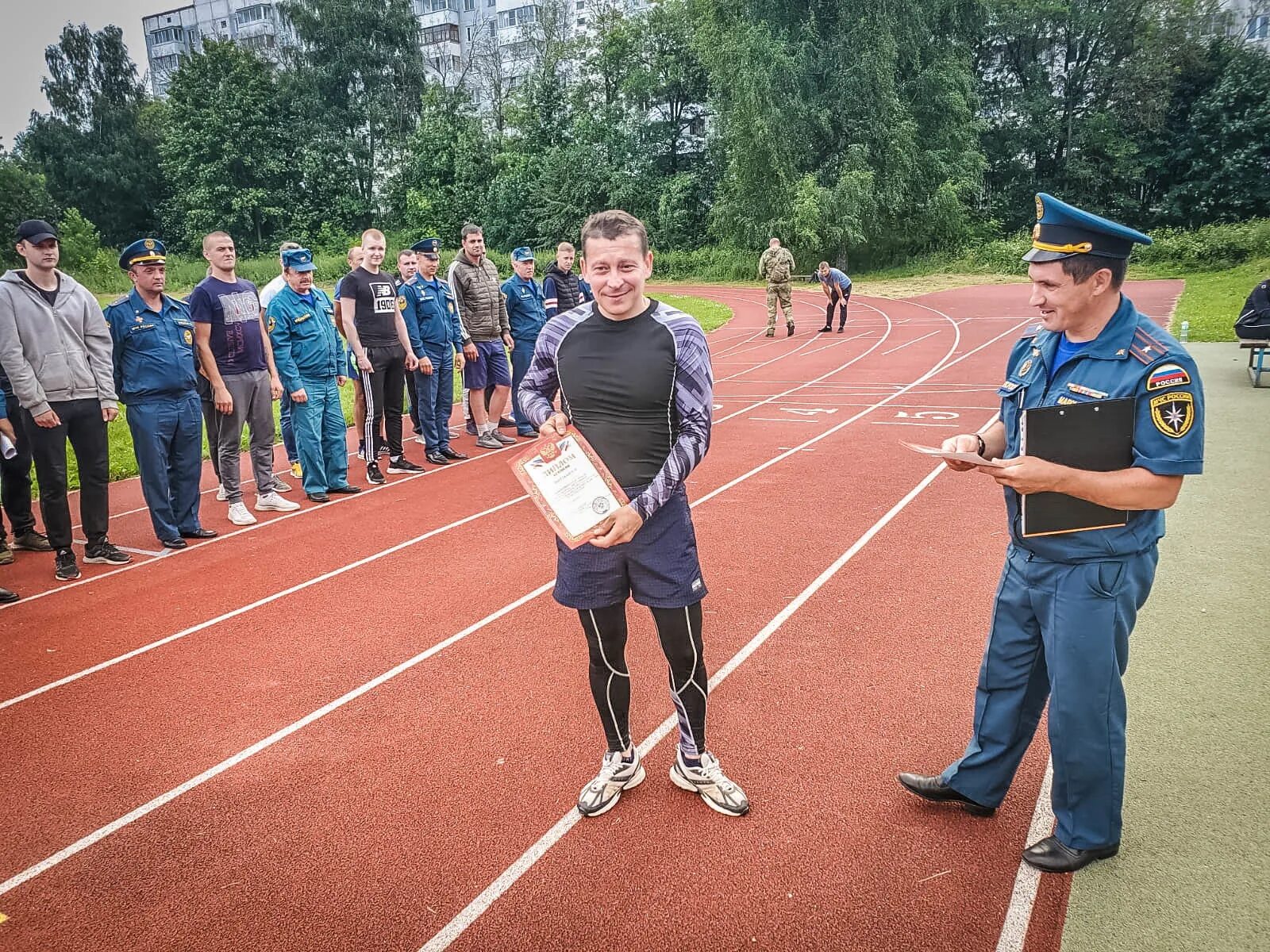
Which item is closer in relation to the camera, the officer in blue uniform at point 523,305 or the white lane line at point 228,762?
the white lane line at point 228,762

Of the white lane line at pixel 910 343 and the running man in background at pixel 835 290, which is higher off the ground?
the running man in background at pixel 835 290

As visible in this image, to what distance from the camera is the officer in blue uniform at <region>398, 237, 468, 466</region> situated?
9.41 metres

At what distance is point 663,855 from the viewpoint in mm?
3125

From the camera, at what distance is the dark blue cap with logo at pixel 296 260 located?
7.78 meters

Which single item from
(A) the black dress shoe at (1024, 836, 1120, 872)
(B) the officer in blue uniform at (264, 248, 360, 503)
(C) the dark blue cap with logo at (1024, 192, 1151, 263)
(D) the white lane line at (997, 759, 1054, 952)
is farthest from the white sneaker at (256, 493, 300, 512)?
(C) the dark blue cap with logo at (1024, 192, 1151, 263)

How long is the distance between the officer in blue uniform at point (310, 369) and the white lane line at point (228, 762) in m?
3.64

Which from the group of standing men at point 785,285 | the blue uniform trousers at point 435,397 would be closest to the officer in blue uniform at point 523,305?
the blue uniform trousers at point 435,397

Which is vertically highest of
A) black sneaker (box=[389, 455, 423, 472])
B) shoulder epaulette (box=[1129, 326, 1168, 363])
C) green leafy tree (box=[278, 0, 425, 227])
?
green leafy tree (box=[278, 0, 425, 227])

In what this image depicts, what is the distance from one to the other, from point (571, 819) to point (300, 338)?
5.99 metres

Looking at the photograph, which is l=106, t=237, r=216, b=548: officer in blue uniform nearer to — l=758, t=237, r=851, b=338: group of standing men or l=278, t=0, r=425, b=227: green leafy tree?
l=758, t=237, r=851, b=338: group of standing men

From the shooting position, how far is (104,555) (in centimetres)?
666

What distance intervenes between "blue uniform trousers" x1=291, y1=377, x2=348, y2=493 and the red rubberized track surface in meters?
0.78

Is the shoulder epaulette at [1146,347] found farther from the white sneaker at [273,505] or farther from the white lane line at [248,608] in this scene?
the white sneaker at [273,505]

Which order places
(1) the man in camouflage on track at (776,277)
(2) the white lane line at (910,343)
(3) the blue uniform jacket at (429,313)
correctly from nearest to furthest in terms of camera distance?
(3) the blue uniform jacket at (429,313) < (2) the white lane line at (910,343) < (1) the man in camouflage on track at (776,277)
